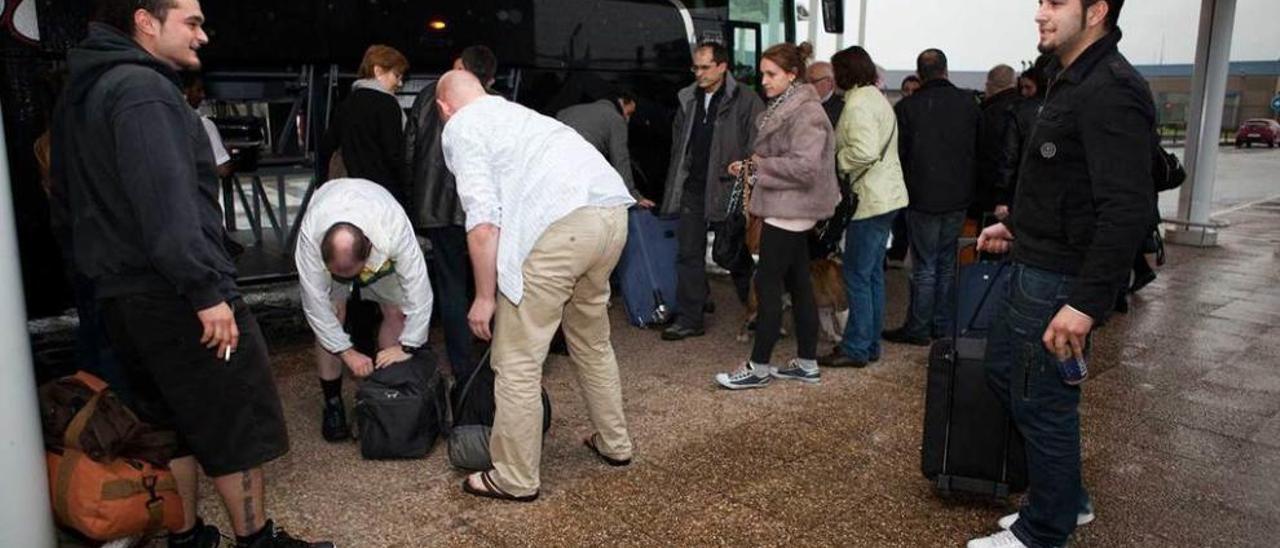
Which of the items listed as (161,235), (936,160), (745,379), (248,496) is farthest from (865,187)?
(161,235)

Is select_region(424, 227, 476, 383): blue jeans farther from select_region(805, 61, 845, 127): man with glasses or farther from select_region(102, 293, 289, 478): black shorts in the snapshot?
select_region(805, 61, 845, 127): man with glasses

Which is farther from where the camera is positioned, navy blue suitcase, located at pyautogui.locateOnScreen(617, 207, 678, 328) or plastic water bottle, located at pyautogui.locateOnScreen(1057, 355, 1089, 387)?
navy blue suitcase, located at pyautogui.locateOnScreen(617, 207, 678, 328)

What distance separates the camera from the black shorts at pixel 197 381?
7.97 ft

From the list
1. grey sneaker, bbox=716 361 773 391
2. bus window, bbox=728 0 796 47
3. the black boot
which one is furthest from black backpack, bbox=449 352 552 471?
bus window, bbox=728 0 796 47

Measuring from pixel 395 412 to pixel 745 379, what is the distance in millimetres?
1796

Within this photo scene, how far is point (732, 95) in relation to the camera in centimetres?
521

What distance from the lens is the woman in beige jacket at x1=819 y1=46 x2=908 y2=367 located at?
4836 millimetres

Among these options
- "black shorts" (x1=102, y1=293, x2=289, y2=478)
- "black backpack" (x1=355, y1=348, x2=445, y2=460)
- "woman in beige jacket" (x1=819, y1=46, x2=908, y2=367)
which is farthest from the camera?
"woman in beige jacket" (x1=819, y1=46, x2=908, y2=367)

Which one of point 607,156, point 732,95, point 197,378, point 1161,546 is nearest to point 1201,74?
point 732,95

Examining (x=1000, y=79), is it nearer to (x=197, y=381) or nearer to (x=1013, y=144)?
(x=1013, y=144)

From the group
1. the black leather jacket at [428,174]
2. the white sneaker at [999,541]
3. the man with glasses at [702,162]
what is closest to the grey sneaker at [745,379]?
the man with glasses at [702,162]

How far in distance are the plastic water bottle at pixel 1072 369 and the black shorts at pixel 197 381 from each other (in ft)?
7.52

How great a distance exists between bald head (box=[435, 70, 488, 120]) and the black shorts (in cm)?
105

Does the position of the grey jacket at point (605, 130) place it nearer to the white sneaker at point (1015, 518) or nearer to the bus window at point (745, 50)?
the bus window at point (745, 50)
